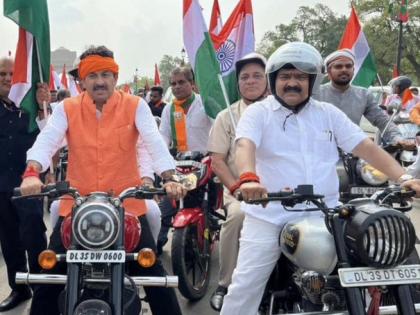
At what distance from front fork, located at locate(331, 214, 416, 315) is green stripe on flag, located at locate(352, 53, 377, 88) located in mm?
5594

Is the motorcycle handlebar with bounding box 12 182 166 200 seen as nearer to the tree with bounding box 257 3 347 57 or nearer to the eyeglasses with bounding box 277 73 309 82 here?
the eyeglasses with bounding box 277 73 309 82

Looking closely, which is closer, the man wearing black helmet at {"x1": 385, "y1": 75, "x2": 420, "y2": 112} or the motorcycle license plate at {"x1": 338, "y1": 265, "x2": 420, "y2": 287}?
the motorcycle license plate at {"x1": 338, "y1": 265, "x2": 420, "y2": 287}

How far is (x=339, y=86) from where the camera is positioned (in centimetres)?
525

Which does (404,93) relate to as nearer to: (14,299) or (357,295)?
(14,299)

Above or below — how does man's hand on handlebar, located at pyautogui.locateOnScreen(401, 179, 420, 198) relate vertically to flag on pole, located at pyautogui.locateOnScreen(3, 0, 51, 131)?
below

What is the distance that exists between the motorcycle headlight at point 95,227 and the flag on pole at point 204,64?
8.89ft

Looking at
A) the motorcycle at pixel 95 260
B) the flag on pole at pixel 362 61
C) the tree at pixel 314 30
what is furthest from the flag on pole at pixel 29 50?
the tree at pixel 314 30

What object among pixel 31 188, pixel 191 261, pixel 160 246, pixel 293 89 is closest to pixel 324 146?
pixel 293 89

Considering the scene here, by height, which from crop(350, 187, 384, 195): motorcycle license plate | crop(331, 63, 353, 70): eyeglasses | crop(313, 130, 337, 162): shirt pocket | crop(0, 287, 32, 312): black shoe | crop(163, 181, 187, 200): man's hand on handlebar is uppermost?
crop(331, 63, 353, 70): eyeglasses

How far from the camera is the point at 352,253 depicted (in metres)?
2.33

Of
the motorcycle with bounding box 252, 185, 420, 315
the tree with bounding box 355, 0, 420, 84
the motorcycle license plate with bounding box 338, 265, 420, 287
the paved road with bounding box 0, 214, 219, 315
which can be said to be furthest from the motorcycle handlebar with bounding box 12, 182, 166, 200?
the tree with bounding box 355, 0, 420, 84

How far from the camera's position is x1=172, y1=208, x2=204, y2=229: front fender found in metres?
4.58

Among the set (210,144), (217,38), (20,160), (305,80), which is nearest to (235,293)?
(305,80)

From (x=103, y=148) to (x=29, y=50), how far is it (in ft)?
4.82
